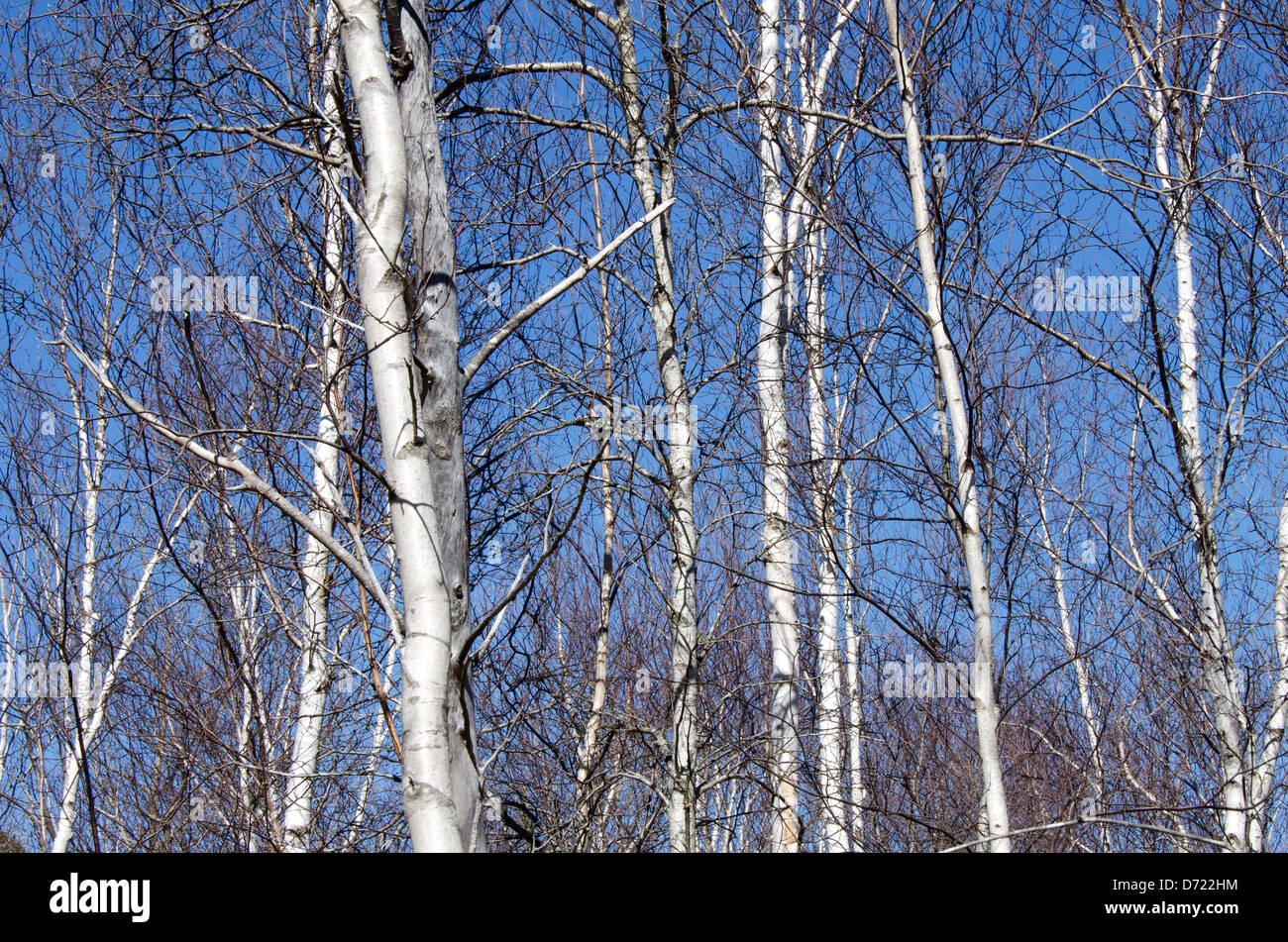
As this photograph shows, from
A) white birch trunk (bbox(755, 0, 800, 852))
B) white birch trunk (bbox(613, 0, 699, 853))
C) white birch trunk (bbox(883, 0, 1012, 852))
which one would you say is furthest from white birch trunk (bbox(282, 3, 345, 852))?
white birch trunk (bbox(883, 0, 1012, 852))

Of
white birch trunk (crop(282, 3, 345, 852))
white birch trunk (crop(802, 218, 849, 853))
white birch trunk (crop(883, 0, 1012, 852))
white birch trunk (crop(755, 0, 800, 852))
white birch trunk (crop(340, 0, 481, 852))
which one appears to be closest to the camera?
white birch trunk (crop(340, 0, 481, 852))

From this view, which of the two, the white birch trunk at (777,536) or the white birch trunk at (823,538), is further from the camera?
the white birch trunk at (777,536)

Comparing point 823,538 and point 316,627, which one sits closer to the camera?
point 823,538

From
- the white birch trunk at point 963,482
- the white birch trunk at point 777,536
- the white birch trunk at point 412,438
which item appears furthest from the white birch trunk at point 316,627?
the white birch trunk at point 963,482

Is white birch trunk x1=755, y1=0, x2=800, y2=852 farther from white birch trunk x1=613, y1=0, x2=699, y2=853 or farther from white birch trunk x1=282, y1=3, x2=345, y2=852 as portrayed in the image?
white birch trunk x1=282, y1=3, x2=345, y2=852

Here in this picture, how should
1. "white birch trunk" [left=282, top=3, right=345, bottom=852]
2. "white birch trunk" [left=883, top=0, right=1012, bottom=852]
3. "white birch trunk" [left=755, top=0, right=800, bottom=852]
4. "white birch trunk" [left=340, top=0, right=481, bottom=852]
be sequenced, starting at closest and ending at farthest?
1. "white birch trunk" [left=340, top=0, right=481, bottom=852]
2. "white birch trunk" [left=883, top=0, right=1012, bottom=852]
3. "white birch trunk" [left=755, top=0, right=800, bottom=852]
4. "white birch trunk" [left=282, top=3, right=345, bottom=852]

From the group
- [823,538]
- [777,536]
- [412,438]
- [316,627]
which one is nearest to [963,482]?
[823,538]

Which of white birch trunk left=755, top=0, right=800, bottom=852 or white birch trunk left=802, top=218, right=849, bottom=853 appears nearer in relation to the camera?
white birch trunk left=802, top=218, right=849, bottom=853

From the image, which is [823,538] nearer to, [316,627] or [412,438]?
[412,438]

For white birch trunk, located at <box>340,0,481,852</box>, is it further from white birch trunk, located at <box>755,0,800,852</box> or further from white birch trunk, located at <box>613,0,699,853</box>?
white birch trunk, located at <box>755,0,800,852</box>

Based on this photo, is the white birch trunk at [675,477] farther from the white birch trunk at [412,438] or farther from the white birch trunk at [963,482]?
Answer: the white birch trunk at [412,438]

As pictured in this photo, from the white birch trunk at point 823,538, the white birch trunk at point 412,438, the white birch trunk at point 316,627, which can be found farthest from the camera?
the white birch trunk at point 316,627
